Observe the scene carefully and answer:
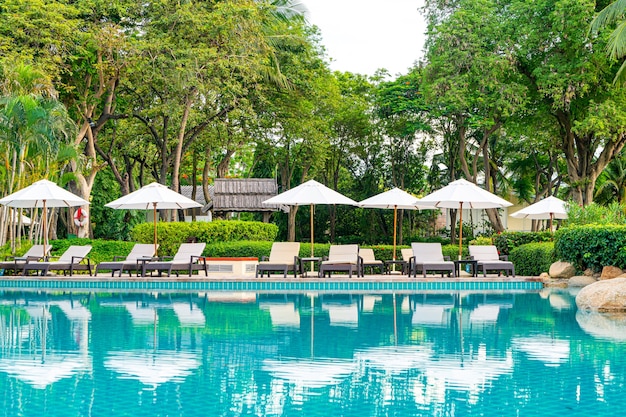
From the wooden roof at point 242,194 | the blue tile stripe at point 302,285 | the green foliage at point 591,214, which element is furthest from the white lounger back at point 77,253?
the green foliage at point 591,214

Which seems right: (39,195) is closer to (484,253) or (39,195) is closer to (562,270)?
(484,253)

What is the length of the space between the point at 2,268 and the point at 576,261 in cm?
1416

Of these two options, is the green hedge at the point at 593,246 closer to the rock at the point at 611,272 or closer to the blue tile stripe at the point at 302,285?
the rock at the point at 611,272

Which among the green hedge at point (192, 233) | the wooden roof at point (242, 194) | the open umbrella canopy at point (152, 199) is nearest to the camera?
the open umbrella canopy at point (152, 199)

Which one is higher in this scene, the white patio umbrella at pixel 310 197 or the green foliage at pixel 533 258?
the white patio umbrella at pixel 310 197

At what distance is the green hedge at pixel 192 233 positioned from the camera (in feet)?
73.0

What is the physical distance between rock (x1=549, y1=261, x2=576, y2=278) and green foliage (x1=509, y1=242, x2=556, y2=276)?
600 mm

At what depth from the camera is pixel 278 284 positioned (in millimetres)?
17344

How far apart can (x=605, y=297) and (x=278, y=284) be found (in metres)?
7.48

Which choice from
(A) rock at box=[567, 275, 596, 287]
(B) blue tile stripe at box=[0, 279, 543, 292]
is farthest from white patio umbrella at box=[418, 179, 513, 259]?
(A) rock at box=[567, 275, 596, 287]

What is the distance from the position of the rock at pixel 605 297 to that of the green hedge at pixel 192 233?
11943 millimetres

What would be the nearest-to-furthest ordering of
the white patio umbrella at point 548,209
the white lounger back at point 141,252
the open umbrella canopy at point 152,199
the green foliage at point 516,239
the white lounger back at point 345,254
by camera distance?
1. the white lounger back at point 345,254
2. the white lounger back at point 141,252
3. the open umbrella canopy at point 152,199
4. the green foliage at point 516,239
5. the white patio umbrella at point 548,209

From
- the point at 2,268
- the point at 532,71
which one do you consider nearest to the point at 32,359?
the point at 2,268

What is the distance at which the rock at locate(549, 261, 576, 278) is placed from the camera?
57.7 ft
